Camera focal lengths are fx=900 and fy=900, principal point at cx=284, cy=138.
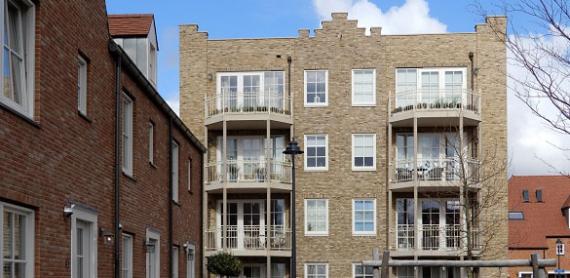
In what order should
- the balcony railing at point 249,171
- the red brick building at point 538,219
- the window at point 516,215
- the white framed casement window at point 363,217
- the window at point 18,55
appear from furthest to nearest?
the window at point 516,215
the red brick building at point 538,219
the white framed casement window at point 363,217
the balcony railing at point 249,171
the window at point 18,55

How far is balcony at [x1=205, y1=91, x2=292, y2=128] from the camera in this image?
36906 mm

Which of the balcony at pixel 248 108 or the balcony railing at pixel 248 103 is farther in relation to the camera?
the balcony railing at pixel 248 103

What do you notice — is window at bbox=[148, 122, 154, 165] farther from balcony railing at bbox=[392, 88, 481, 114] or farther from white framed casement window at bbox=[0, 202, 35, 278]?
balcony railing at bbox=[392, 88, 481, 114]

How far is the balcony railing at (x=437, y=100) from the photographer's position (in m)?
36.4

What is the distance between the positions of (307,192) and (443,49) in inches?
324

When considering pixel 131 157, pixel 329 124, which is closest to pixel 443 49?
pixel 329 124

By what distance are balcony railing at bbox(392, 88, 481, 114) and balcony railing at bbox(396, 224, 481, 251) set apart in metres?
4.78

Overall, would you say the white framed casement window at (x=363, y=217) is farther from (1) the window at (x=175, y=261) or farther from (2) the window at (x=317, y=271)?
(1) the window at (x=175, y=261)

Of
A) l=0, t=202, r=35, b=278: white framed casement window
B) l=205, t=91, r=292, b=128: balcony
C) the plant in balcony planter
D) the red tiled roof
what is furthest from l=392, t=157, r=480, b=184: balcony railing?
l=0, t=202, r=35, b=278: white framed casement window

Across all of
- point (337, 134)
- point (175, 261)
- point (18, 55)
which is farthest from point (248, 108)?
point (18, 55)

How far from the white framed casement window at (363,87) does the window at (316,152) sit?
2.09m

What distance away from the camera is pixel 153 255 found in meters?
19.7

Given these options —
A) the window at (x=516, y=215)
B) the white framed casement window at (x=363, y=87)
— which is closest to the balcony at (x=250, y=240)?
the white framed casement window at (x=363, y=87)

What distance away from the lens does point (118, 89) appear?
15.5m
